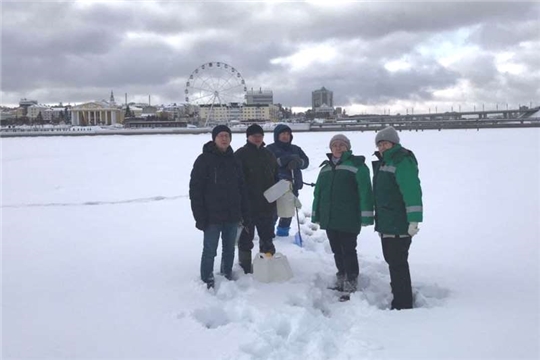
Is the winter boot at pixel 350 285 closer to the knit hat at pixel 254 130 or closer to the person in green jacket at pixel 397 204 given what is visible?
the person in green jacket at pixel 397 204

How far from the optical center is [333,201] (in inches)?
192

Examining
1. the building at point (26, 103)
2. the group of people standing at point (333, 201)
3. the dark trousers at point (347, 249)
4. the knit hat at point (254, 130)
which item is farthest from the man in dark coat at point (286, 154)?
the building at point (26, 103)

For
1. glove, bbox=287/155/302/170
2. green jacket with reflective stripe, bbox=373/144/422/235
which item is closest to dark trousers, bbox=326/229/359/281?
green jacket with reflective stripe, bbox=373/144/422/235

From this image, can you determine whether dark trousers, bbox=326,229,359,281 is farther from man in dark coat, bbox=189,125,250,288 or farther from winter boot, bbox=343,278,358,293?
man in dark coat, bbox=189,125,250,288

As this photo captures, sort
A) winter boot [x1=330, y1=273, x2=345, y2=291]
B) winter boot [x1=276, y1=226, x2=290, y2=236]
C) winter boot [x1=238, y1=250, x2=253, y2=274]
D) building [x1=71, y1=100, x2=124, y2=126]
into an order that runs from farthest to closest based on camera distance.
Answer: building [x1=71, y1=100, x2=124, y2=126]
winter boot [x1=276, y1=226, x2=290, y2=236]
winter boot [x1=238, y1=250, x2=253, y2=274]
winter boot [x1=330, y1=273, x2=345, y2=291]

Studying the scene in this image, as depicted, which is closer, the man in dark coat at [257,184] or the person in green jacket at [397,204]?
the person in green jacket at [397,204]

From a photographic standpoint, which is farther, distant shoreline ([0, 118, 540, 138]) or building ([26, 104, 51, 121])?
building ([26, 104, 51, 121])

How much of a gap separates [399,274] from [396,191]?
763mm

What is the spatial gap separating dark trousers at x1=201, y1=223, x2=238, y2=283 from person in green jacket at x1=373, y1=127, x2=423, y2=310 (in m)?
1.50

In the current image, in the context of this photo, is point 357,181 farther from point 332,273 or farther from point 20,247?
point 20,247

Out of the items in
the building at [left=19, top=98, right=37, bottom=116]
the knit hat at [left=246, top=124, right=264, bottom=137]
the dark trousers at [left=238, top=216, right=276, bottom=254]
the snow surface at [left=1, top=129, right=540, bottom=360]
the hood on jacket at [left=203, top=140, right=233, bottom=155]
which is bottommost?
the snow surface at [left=1, top=129, right=540, bottom=360]

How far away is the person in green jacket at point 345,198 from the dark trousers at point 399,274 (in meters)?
0.45

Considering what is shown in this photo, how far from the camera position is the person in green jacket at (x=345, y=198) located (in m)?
4.78

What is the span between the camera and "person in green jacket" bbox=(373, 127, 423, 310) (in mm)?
4180
